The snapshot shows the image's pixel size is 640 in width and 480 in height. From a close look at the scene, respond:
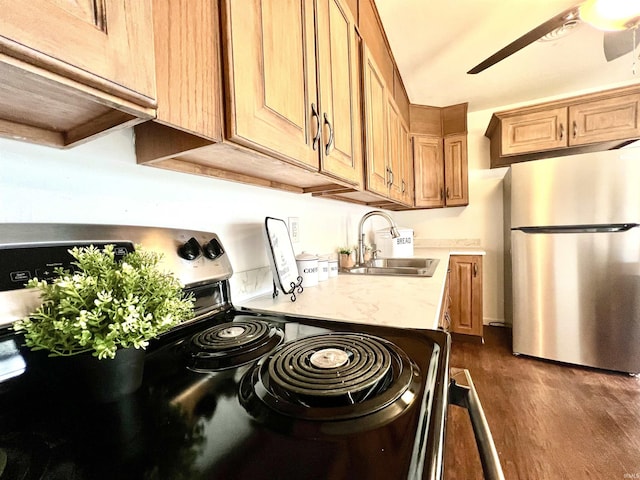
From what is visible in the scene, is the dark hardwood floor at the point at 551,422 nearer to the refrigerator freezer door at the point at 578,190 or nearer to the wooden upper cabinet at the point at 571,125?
the refrigerator freezer door at the point at 578,190

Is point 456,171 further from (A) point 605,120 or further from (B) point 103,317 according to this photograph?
(B) point 103,317

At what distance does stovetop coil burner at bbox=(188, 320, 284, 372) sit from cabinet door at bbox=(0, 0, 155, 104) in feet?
1.45

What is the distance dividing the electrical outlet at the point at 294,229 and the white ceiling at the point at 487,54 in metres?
1.35

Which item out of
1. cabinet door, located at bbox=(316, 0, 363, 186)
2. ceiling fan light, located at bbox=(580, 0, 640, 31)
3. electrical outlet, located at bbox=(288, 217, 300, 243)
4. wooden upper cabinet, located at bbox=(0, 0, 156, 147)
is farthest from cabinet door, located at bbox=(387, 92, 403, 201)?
wooden upper cabinet, located at bbox=(0, 0, 156, 147)

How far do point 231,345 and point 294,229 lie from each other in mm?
755

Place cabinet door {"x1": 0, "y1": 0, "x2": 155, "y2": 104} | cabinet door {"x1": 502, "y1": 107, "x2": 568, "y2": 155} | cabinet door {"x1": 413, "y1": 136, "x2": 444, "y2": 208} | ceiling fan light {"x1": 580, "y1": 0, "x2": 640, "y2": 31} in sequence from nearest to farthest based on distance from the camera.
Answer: cabinet door {"x1": 0, "y1": 0, "x2": 155, "y2": 104} < ceiling fan light {"x1": 580, "y1": 0, "x2": 640, "y2": 31} < cabinet door {"x1": 502, "y1": 107, "x2": 568, "y2": 155} < cabinet door {"x1": 413, "y1": 136, "x2": 444, "y2": 208}

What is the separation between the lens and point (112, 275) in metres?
0.39

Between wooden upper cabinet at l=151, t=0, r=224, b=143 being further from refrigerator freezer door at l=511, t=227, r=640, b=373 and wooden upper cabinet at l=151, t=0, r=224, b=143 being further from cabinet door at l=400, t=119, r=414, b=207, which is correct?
refrigerator freezer door at l=511, t=227, r=640, b=373

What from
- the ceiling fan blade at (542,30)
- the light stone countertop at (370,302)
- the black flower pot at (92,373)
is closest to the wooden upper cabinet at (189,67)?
the black flower pot at (92,373)

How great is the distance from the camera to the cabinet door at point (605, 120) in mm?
2084

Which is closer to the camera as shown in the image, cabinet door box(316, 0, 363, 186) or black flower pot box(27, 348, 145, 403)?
black flower pot box(27, 348, 145, 403)

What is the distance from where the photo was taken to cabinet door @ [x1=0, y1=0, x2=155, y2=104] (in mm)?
260

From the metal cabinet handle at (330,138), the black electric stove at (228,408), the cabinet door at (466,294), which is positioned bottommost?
the cabinet door at (466,294)

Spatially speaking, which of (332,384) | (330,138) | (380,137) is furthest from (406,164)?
(332,384)
